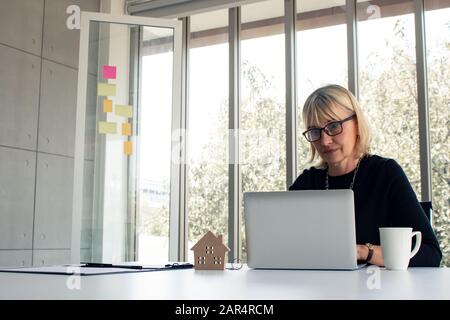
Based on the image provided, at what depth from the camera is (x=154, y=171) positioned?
4250 millimetres

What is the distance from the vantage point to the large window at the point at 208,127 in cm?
436

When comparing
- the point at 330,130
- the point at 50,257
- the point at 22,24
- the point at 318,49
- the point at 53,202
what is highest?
the point at 22,24

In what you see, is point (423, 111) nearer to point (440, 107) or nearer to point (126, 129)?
point (440, 107)

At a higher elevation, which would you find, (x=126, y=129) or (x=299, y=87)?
(x=299, y=87)

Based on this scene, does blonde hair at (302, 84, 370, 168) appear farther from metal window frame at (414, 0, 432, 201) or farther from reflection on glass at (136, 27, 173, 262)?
reflection on glass at (136, 27, 173, 262)

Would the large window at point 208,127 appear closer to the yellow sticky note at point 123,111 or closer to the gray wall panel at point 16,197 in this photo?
the yellow sticky note at point 123,111

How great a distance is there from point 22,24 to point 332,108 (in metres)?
2.62

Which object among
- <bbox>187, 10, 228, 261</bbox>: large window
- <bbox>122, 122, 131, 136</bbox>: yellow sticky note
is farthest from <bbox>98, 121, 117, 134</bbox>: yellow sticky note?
<bbox>187, 10, 228, 261</bbox>: large window

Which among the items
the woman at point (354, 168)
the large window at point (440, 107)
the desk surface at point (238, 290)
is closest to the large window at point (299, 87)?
the large window at point (440, 107)

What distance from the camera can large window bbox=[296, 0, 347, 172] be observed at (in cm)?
397

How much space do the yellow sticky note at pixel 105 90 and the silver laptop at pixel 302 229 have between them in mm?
2907

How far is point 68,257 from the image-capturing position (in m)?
4.07

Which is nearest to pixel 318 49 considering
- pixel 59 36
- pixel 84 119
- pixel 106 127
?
pixel 106 127

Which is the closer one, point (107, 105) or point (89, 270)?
point (89, 270)
